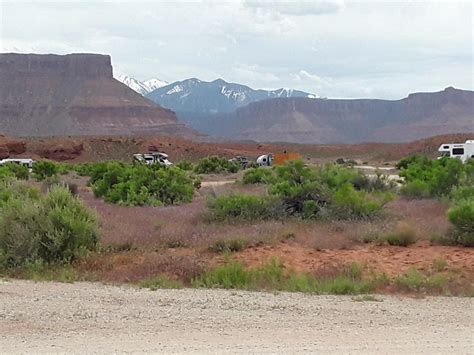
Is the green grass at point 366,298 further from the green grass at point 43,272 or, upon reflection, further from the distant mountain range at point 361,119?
the distant mountain range at point 361,119

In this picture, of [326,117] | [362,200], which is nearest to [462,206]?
[362,200]

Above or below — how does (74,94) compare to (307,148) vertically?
above

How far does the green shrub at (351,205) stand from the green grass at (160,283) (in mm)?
8308

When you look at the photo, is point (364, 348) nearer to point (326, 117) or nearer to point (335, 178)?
point (335, 178)

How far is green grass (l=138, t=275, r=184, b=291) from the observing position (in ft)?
44.3

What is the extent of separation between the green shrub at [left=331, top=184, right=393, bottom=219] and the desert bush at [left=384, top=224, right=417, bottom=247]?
343 centimetres

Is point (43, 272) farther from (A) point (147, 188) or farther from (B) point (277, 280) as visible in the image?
(A) point (147, 188)

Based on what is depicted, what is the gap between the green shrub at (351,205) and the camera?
68.9 ft

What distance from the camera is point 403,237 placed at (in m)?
17.2

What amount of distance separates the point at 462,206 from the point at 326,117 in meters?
179

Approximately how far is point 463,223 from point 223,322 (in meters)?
8.75

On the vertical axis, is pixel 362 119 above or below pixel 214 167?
above

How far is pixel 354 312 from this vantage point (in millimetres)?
10984

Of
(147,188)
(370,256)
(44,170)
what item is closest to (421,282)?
(370,256)
